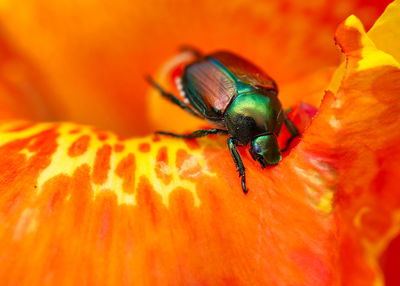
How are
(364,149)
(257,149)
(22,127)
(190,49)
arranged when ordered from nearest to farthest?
(364,149)
(257,149)
(22,127)
(190,49)

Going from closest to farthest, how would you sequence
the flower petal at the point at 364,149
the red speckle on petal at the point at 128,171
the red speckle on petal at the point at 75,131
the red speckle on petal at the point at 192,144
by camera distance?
the flower petal at the point at 364,149
the red speckle on petal at the point at 128,171
the red speckle on petal at the point at 192,144
the red speckle on petal at the point at 75,131

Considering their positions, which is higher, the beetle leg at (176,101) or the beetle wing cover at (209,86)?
the beetle wing cover at (209,86)

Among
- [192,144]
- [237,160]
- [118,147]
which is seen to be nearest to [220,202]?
[237,160]

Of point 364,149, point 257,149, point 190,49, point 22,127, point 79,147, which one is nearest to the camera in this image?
point 364,149

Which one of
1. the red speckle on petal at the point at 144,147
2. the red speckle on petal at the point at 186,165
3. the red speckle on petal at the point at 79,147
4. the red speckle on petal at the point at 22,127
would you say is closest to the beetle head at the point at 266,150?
the red speckle on petal at the point at 186,165

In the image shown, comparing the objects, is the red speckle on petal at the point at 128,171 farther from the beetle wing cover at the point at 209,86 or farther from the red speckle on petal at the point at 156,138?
the beetle wing cover at the point at 209,86

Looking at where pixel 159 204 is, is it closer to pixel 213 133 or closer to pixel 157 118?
pixel 213 133

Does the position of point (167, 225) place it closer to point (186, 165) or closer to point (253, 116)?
point (186, 165)

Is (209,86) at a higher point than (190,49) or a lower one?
higher
